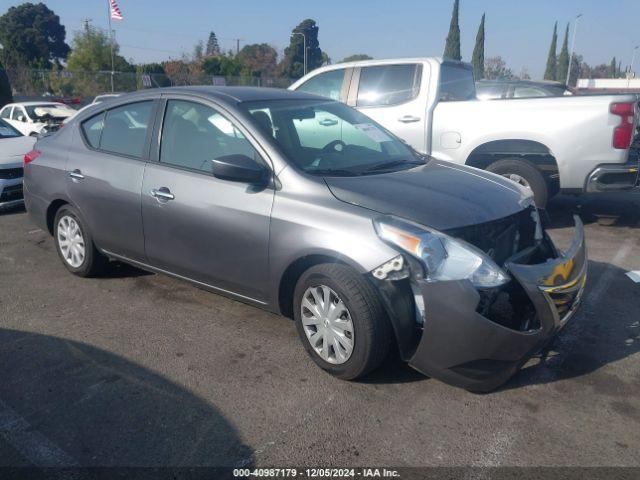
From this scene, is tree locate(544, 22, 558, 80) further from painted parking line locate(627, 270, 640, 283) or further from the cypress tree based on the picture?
painted parking line locate(627, 270, 640, 283)

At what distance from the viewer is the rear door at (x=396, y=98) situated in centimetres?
696

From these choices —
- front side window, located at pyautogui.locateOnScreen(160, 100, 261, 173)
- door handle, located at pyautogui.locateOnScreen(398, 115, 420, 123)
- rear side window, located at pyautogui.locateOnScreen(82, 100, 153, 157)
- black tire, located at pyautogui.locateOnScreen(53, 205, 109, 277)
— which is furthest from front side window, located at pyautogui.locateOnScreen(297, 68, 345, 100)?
black tire, located at pyautogui.locateOnScreen(53, 205, 109, 277)

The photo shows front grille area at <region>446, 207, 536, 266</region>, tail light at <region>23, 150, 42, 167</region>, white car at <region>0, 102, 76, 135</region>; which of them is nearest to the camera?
front grille area at <region>446, 207, 536, 266</region>

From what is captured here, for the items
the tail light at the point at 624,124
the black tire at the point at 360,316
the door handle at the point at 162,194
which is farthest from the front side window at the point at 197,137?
the tail light at the point at 624,124

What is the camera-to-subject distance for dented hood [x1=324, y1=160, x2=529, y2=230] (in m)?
3.19

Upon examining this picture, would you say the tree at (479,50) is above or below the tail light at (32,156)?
above

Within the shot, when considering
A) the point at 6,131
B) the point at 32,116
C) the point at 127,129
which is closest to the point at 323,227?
the point at 127,129

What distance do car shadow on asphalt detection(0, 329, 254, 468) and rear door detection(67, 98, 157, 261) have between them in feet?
3.64

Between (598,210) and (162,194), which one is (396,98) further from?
(162,194)

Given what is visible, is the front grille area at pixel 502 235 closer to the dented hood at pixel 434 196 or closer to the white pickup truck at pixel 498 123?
the dented hood at pixel 434 196

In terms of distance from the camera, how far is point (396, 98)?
7.21 metres

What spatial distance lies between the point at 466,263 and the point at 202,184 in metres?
1.90

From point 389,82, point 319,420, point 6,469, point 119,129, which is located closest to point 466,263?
point 319,420

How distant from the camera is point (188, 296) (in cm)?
470
